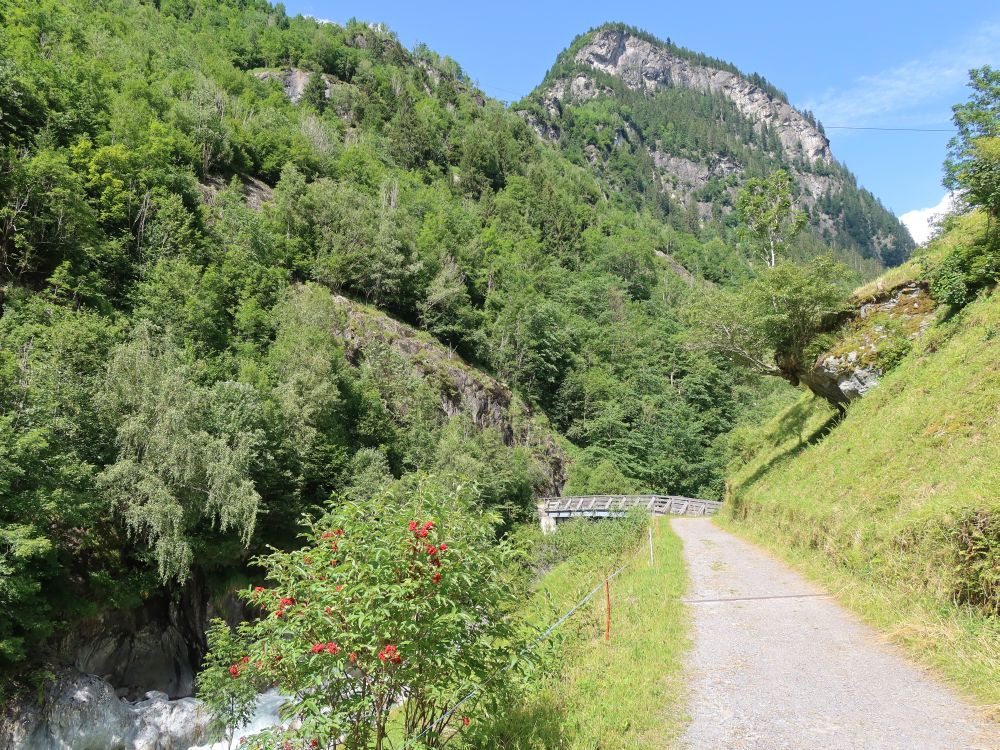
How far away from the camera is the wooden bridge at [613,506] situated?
35.1 m

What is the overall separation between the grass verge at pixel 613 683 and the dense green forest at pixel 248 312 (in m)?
2.59

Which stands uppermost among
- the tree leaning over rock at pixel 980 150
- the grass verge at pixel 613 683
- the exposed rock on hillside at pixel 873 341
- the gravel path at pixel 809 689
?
the tree leaning over rock at pixel 980 150

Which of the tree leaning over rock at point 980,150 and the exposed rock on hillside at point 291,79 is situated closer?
the tree leaning over rock at point 980,150

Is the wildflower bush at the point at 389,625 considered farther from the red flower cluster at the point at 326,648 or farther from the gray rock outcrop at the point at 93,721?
the gray rock outcrop at the point at 93,721

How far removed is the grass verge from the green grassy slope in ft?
8.96

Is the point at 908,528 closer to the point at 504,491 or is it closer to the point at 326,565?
the point at 326,565

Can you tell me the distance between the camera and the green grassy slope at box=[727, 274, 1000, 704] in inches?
240

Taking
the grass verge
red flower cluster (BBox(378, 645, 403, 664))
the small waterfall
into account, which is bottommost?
the small waterfall

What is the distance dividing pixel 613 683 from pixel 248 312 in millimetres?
34109

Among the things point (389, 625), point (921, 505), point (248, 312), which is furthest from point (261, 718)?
point (248, 312)

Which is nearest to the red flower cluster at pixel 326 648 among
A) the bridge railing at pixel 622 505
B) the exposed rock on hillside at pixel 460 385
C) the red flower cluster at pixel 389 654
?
the red flower cluster at pixel 389 654

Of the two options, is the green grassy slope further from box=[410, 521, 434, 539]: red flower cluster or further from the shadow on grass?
box=[410, 521, 434, 539]: red flower cluster

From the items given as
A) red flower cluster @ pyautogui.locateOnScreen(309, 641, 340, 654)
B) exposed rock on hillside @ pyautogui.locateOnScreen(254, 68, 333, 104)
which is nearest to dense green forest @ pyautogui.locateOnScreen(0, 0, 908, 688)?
exposed rock on hillside @ pyautogui.locateOnScreen(254, 68, 333, 104)

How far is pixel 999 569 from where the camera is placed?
6.03 meters
